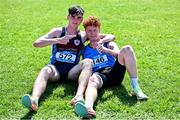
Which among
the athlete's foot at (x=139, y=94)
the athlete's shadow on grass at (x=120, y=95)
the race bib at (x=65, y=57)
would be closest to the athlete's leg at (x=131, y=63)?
the athlete's foot at (x=139, y=94)

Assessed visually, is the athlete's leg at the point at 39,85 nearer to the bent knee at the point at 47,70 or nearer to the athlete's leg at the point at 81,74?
the bent knee at the point at 47,70

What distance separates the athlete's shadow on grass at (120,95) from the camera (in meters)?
Result: 5.70

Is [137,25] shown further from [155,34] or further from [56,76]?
[56,76]

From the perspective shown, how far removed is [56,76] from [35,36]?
3096mm

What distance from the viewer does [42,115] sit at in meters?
5.26

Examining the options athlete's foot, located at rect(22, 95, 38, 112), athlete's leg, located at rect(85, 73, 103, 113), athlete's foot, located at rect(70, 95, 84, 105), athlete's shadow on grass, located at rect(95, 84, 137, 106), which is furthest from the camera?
athlete's shadow on grass, located at rect(95, 84, 137, 106)

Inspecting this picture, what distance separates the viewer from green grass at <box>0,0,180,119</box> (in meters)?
5.45

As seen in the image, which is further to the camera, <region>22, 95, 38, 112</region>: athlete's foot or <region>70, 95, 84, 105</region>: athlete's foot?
<region>70, 95, 84, 105</region>: athlete's foot

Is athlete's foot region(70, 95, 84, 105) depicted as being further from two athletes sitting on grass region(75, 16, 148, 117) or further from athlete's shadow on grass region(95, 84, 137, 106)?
athlete's shadow on grass region(95, 84, 137, 106)

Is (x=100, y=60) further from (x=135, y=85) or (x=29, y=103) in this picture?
(x=29, y=103)

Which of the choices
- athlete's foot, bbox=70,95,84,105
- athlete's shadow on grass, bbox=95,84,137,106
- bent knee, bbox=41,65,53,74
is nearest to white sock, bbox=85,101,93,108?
athlete's foot, bbox=70,95,84,105

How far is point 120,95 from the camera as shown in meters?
5.91

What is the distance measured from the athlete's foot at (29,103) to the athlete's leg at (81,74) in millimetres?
506

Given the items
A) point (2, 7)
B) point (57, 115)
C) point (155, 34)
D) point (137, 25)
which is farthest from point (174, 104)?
point (2, 7)
